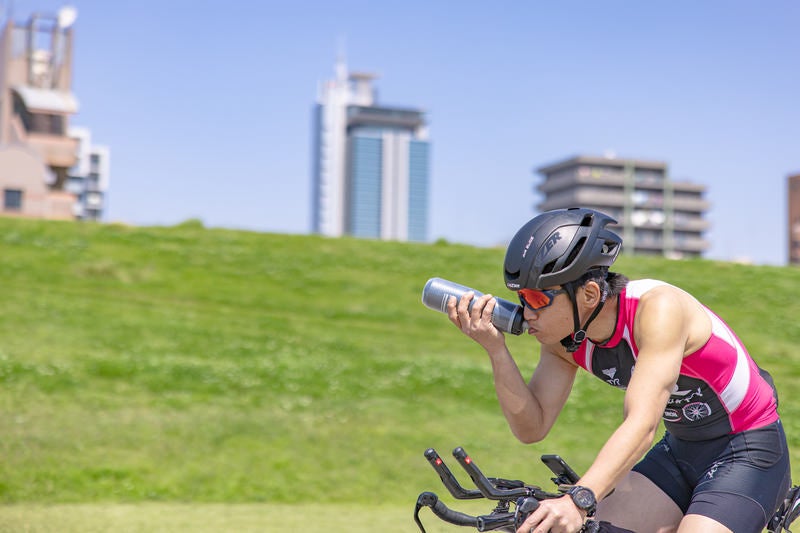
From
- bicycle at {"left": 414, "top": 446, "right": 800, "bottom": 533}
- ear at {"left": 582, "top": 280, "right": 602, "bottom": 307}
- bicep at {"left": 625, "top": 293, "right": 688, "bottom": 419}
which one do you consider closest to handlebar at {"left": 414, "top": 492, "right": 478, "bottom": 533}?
bicycle at {"left": 414, "top": 446, "right": 800, "bottom": 533}

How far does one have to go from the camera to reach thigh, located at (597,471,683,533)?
13.3ft

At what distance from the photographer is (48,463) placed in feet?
35.9

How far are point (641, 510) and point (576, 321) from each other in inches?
40.9

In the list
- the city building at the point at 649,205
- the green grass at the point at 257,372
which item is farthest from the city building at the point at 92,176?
the green grass at the point at 257,372

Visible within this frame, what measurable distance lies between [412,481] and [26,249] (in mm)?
17552

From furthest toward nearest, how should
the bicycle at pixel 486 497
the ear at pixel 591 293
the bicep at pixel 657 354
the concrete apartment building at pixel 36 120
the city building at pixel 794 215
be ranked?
the city building at pixel 794 215 → the concrete apartment building at pixel 36 120 → the ear at pixel 591 293 → the bicep at pixel 657 354 → the bicycle at pixel 486 497

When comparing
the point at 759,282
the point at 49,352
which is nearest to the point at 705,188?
the point at 759,282

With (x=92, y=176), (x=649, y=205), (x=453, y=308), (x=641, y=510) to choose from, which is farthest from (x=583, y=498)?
(x=92, y=176)

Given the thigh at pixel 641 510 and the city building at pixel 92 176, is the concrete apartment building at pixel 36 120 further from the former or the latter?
the city building at pixel 92 176

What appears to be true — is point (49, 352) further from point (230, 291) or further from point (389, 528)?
point (389, 528)

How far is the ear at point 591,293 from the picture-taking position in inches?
142

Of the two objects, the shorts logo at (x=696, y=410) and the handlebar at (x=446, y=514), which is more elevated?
the shorts logo at (x=696, y=410)

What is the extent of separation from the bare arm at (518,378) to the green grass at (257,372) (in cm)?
388

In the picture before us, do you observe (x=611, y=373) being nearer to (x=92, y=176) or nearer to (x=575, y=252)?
(x=575, y=252)
